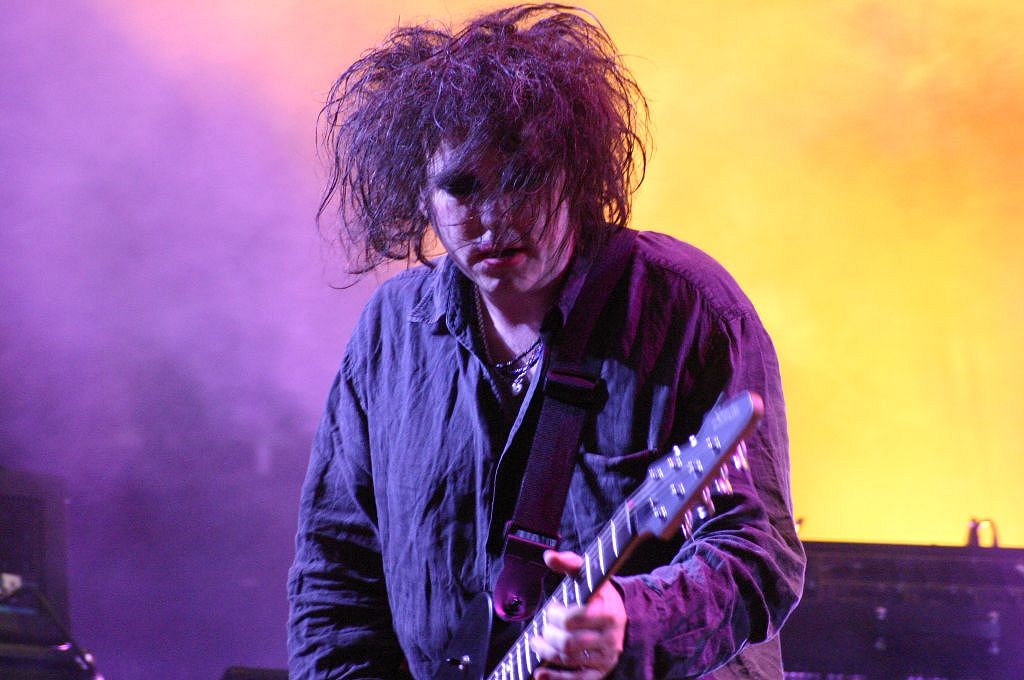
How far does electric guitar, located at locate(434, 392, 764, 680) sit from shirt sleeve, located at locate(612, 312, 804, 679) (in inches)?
2.0

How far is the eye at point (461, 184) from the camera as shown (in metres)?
1.37

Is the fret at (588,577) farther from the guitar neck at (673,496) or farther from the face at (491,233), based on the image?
the face at (491,233)

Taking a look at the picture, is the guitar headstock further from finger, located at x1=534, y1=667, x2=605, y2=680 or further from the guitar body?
the guitar body

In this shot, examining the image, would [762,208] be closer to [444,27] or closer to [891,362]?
[891,362]

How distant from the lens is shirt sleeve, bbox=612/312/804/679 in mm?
1155

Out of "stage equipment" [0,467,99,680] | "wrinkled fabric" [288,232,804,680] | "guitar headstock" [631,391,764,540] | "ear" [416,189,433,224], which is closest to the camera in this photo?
"guitar headstock" [631,391,764,540]

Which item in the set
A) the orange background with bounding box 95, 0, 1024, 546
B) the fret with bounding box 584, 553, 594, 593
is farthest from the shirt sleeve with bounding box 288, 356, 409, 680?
the orange background with bounding box 95, 0, 1024, 546

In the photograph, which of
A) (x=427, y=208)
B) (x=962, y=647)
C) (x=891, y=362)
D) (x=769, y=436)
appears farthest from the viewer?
(x=891, y=362)

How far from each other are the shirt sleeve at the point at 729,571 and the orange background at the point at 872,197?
2.12 m

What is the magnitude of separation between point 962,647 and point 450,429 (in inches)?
61.7

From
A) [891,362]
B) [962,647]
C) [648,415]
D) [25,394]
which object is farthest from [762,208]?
[25,394]

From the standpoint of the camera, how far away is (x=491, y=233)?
4.50ft

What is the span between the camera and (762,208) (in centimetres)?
338

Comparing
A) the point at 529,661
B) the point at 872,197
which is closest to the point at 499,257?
the point at 529,661
